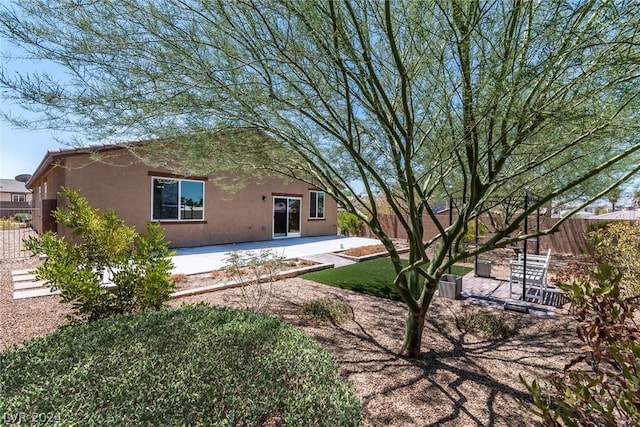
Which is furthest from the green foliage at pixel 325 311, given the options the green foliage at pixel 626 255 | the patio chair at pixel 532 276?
the patio chair at pixel 532 276

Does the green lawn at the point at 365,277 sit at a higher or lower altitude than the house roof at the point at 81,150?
lower

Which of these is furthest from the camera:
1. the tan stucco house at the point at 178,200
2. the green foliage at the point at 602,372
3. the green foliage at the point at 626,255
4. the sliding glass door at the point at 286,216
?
the sliding glass door at the point at 286,216

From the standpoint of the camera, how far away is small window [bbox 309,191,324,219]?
17.8m

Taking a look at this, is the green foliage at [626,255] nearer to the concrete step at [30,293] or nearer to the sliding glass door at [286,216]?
the concrete step at [30,293]

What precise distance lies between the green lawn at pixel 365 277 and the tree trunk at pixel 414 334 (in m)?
2.69

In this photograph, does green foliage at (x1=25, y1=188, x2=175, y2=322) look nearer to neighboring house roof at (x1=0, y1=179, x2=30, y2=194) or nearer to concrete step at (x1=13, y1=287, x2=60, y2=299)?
concrete step at (x1=13, y1=287, x2=60, y2=299)

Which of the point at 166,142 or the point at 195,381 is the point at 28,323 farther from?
the point at 195,381

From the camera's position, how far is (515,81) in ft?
7.77

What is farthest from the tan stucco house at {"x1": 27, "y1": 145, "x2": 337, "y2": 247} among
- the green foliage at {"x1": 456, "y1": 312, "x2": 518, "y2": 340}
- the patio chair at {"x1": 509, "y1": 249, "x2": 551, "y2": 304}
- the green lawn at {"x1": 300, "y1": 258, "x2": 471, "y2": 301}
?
→ the patio chair at {"x1": 509, "y1": 249, "x2": 551, "y2": 304}

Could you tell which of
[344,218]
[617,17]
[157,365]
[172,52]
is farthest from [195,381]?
[344,218]

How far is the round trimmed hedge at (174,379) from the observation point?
181cm

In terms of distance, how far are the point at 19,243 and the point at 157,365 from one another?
14.0 m

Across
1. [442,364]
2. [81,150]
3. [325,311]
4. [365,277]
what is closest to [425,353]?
[442,364]

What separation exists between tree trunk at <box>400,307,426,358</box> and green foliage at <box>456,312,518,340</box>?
62.7 inches
